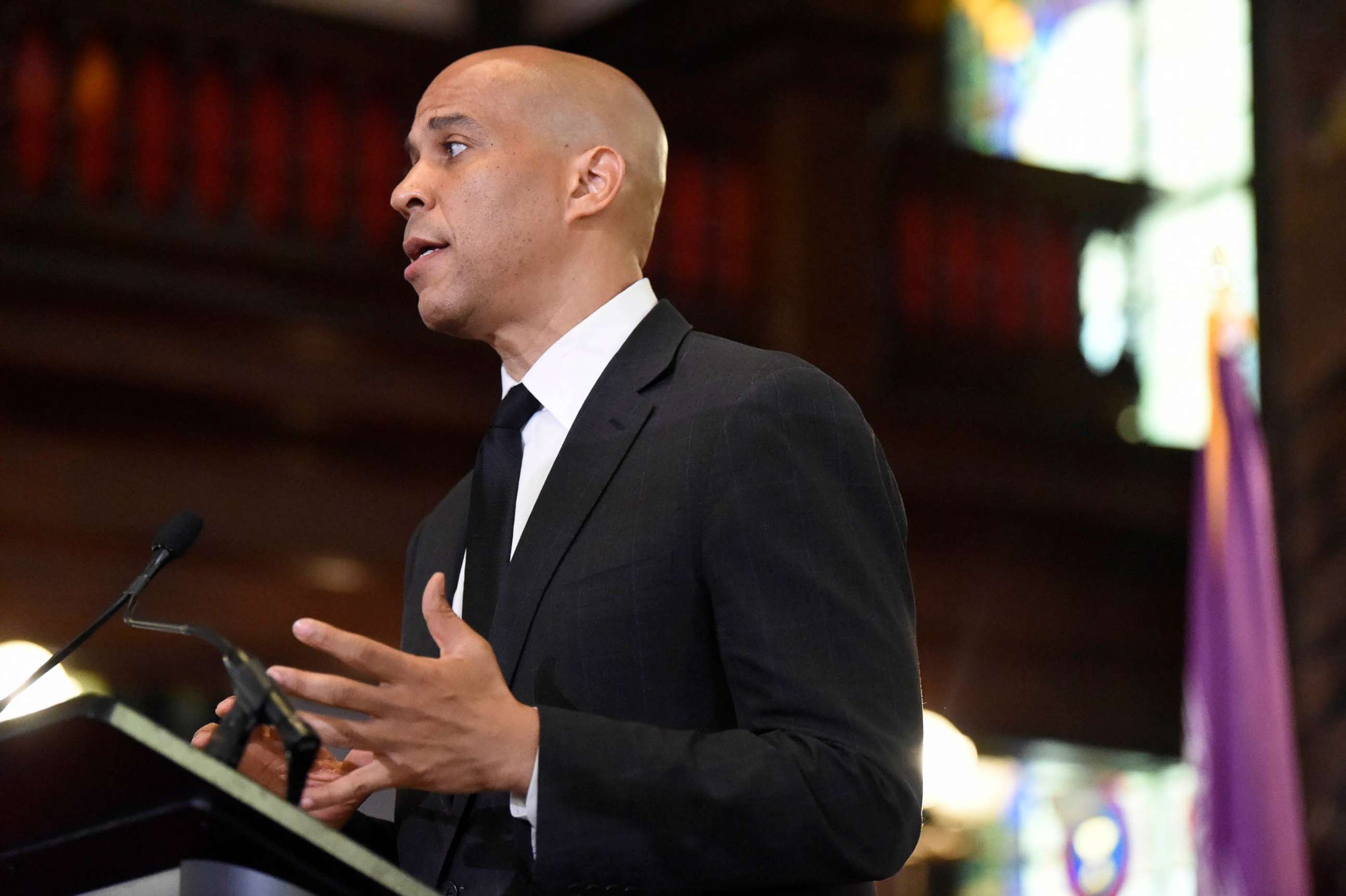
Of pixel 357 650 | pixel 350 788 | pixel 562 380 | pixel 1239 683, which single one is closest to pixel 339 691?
pixel 357 650

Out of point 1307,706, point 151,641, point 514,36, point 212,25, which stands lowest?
point 1307,706

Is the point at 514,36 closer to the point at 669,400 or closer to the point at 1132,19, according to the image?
the point at 1132,19

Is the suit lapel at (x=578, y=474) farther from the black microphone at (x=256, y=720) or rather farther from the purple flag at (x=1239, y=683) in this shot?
the purple flag at (x=1239, y=683)

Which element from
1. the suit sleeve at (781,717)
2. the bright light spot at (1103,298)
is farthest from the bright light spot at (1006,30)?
the suit sleeve at (781,717)

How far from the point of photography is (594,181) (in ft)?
7.80

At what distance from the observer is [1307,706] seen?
25.2ft

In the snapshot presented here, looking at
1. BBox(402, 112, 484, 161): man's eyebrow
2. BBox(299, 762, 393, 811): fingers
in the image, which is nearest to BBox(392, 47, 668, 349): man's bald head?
BBox(402, 112, 484, 161): man's eyebrow

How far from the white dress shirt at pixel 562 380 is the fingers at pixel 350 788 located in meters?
0.37

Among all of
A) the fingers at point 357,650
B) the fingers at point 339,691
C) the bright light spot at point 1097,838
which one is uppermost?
the fingers at point 357,650

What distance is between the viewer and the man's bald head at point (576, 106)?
2.40 metres

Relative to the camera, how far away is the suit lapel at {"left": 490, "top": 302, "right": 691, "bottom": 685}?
1.94m

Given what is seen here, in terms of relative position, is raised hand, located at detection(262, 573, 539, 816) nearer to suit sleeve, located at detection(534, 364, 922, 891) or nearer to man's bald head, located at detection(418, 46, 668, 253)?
suit sleeve, located at detection(534, 364, 922, 891)

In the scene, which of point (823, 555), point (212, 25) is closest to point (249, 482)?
point (212, 25)

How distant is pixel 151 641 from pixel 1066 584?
3631 mm
